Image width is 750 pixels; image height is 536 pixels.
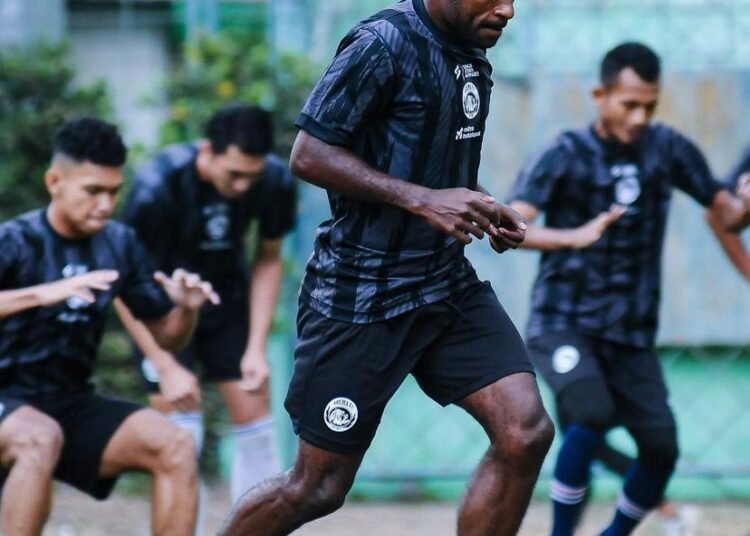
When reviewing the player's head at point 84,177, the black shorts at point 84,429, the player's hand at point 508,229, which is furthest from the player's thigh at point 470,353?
the player's head at point 84,177

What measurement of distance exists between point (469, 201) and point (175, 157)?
8.43ft

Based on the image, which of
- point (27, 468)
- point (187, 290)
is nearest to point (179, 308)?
point (187, 290)

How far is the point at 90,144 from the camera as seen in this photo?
5684mm

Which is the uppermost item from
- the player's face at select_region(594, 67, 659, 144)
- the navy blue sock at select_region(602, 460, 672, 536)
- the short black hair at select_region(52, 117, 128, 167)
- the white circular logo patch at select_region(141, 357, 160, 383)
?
the player's face at select_region(594, 67, 659, 144)

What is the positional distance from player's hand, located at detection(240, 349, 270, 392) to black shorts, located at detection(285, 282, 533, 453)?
1.86 m

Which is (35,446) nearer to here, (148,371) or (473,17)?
(148,371)

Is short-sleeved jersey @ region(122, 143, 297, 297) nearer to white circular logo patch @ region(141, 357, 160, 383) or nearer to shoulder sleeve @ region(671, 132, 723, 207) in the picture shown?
white circular logo patch @ region(141, 357, 160, 383)

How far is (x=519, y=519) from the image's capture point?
15.2 feet

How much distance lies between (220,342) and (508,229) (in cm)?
263

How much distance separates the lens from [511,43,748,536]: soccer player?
20.0 ft

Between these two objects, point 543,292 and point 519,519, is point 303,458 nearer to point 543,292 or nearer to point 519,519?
point 519,519

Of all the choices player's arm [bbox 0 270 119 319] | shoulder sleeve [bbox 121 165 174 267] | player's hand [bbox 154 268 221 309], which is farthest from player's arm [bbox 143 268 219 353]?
shoulder sleeve [bbox 121 165 174 267]

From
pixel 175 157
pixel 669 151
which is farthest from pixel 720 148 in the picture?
pixel 175 157

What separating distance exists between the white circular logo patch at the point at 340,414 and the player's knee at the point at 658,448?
1.78 metres
